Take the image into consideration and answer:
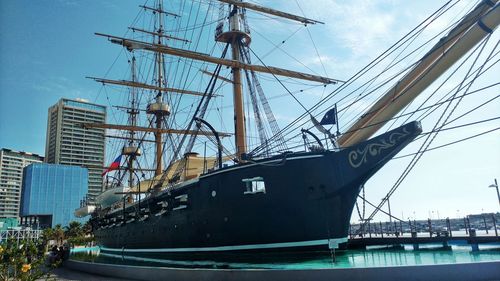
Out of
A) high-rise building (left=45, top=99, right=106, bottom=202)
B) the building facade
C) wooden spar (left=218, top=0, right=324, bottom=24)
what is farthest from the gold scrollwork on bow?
high-rise building (left=45, top=99, right=106, bottom=202)

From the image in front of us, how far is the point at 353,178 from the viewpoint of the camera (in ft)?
44.1

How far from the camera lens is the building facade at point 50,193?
314ft

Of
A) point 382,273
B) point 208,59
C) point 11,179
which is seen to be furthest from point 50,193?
point 382,273

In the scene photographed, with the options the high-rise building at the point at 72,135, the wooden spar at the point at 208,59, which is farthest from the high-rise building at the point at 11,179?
the wooden spar at the point at 208,59

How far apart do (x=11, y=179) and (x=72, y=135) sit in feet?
68.3

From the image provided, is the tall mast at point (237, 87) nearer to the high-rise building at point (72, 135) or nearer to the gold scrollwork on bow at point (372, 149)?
the gold scrollwork on bow at point (372, 149)

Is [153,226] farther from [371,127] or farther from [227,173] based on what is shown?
[371,127]

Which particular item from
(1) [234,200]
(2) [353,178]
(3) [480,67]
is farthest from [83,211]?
(3) [480,67]

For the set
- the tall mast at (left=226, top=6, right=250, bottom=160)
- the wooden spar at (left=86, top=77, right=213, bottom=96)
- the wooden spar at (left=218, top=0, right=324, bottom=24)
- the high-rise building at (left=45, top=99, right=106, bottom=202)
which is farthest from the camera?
the high-rise building at (left=45, top=99, right=106, bottom=202)

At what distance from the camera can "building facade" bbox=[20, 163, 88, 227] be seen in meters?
95.8

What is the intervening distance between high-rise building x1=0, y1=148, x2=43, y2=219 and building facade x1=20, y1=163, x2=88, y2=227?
37.0ft

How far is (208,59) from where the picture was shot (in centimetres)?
2152

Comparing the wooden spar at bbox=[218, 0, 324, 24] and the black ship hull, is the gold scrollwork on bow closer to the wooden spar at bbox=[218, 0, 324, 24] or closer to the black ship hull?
the black ship hull

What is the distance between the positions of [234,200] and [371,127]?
566cm
